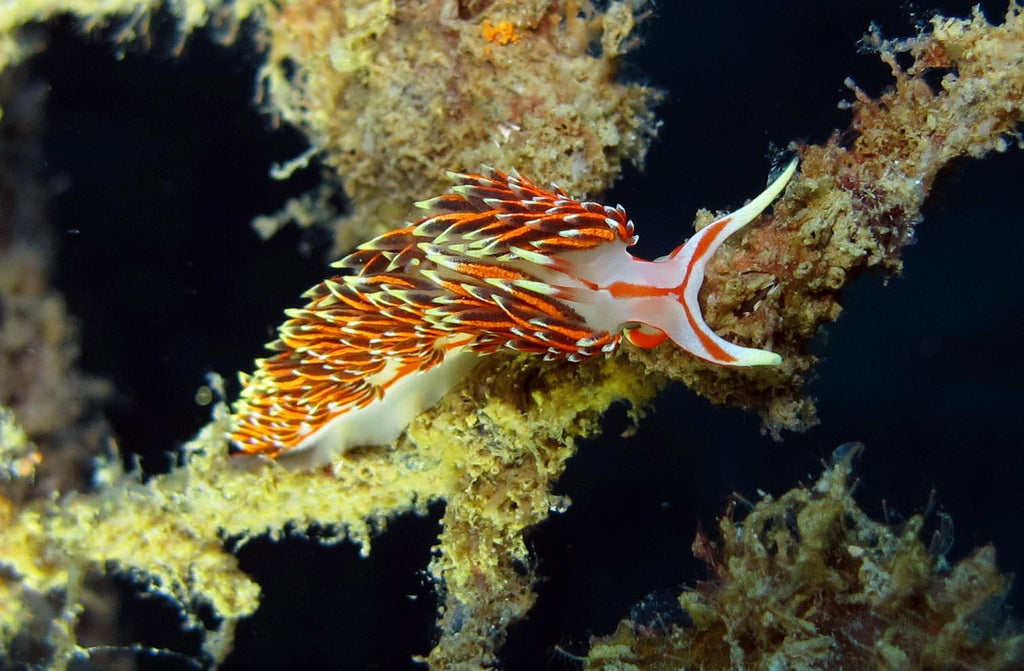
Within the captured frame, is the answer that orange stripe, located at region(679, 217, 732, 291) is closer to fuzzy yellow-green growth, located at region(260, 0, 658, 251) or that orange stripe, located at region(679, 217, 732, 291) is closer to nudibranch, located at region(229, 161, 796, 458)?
nudibranch, located at region(229, 161, 796, 458)

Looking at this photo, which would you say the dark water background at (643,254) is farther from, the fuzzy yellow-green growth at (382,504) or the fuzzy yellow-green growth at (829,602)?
the fuzzy yellow-green growth at (829,602)

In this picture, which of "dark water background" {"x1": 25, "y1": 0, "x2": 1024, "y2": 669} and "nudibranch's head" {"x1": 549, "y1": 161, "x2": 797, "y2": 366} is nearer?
"nudibranch's head" {"x1": 549, "y1": 161, "x2": 797, "y2": 366}

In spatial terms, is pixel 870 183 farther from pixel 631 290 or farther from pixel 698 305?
pixel 631 290

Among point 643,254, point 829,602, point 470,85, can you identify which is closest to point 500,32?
point 470,85

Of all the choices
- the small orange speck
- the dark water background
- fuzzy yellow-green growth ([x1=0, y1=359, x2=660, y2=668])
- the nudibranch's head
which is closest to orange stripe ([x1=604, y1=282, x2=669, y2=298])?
the nudibranch's head

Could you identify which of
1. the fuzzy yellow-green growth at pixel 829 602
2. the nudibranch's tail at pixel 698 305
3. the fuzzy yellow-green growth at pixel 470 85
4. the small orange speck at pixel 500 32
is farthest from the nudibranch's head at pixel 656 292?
the small orange speck at pixel 500 32

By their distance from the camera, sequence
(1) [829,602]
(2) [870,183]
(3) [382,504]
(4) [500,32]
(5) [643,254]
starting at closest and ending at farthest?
(2) [870,183], (1) [829,602], (4) [500,32], (5) [643,254], (3) [382,504]
